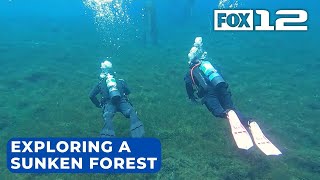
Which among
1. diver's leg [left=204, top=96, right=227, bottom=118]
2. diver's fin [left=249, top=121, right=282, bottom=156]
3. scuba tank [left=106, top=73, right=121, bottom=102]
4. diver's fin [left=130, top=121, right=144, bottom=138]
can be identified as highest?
scuba tank [left=106, top=73, right=121, bottom=102]

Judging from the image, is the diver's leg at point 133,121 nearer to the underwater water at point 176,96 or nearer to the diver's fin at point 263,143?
the underwater water at point 176,96

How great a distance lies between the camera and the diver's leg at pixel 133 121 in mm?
7047

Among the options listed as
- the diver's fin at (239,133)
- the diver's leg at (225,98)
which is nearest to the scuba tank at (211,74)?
the diver's leg at (225,98)

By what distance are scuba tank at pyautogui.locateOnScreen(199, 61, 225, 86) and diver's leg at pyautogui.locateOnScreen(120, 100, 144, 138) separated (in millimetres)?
1858

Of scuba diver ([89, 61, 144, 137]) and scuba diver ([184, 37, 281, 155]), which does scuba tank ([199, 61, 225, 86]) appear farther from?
scuba diver ([89, 61, 144, 137])

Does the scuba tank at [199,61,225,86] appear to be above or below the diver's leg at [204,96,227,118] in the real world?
above

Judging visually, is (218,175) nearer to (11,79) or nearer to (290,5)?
(11,79)

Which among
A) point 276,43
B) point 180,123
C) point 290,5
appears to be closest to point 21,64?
point 180,123

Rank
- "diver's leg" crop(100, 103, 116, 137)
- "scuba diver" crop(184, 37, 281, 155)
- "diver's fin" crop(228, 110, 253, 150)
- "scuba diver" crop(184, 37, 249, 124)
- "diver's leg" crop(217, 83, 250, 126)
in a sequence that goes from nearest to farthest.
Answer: "diver's fin" crop(228, 110, 253, 150) → "scuba diver" crop(184, 37, 281, 155) → "diver's leg" crop(100, 103, 116, 137) → "scuba diver" crop(184, 37, 249, 124) → "diver's leg" crop(217, 83, 250, 126)

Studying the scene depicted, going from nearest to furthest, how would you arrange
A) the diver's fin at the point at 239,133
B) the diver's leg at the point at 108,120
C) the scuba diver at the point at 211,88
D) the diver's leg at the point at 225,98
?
the diver's fin at the point at 239,133 → the diver's leg at the point at 108,120 → the scuba diver at the point at 211,88 → the diver's leg at the point at 225,98

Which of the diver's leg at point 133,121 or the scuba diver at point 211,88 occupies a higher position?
the scuba diver at point 211,88

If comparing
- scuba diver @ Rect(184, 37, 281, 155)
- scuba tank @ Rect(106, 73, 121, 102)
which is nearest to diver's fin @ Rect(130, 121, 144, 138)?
scuba tank @ Rect(106, 73, 121, 102)

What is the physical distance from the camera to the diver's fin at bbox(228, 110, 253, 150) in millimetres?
6198

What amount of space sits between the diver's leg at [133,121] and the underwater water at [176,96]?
0.87 meters
